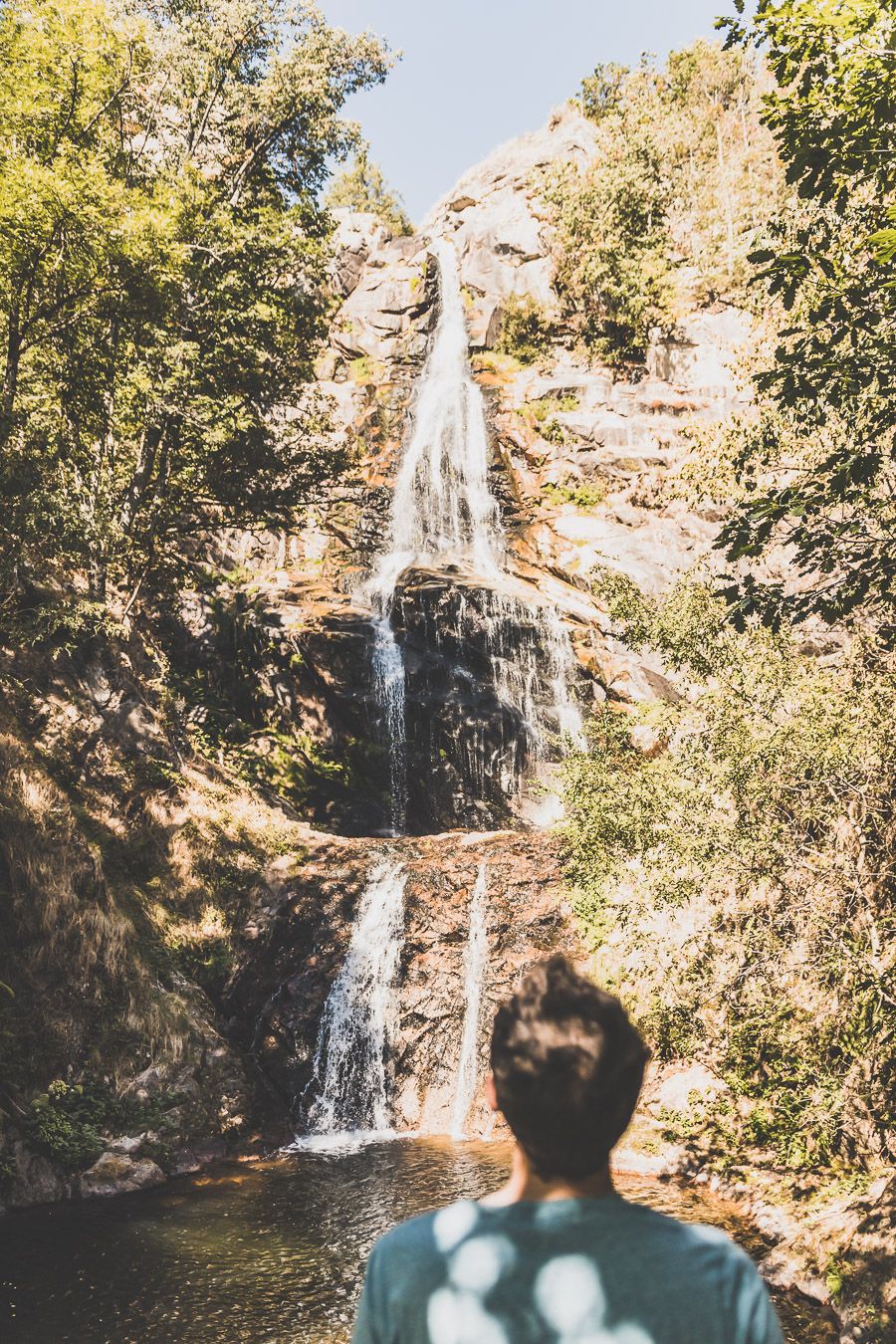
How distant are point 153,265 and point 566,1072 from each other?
13597 millimetres

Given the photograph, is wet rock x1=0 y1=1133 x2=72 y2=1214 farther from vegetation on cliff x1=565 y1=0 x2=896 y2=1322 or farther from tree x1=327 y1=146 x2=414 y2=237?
tree x1=327 y1=146 x2=414 y2=237

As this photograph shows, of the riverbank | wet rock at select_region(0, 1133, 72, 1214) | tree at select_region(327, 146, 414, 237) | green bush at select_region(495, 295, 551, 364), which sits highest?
tree at select_region(327, 146, 414, 237)

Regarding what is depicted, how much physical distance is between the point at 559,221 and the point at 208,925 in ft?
101

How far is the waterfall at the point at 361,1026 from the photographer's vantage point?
462 inches

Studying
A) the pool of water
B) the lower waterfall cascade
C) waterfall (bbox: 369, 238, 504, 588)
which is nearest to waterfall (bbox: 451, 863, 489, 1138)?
the lower waterfall cascade

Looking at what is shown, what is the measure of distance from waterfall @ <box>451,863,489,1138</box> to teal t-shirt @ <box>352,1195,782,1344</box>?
11367mm

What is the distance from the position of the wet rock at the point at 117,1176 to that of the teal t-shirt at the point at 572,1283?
9.24 metres

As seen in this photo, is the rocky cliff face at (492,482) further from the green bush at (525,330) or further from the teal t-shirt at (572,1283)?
the teal t-shirt at (572,1283)

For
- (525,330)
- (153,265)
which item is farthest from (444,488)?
(153,265)

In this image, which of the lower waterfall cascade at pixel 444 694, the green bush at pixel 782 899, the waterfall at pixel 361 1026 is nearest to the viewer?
the green bush at pixel 782 899

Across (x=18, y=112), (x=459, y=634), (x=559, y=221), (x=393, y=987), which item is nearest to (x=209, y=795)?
(x=393, y=987)

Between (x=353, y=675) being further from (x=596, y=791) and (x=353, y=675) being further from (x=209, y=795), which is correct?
(x=596, y=791)

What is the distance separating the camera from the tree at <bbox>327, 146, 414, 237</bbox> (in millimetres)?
57938

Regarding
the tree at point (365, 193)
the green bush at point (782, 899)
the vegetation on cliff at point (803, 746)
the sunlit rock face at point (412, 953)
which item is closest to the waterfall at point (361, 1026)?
the sunlit rock face at point (412, 953)
